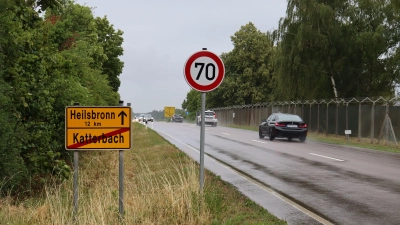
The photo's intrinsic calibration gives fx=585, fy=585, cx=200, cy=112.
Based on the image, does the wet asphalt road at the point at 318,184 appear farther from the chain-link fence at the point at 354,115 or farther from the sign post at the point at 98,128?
the chain-link fence at the point at 354,115

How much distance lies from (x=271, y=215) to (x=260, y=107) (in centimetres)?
4975

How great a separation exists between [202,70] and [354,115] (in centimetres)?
2708

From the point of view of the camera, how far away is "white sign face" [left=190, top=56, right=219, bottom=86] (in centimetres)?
905

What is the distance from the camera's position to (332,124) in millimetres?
38094

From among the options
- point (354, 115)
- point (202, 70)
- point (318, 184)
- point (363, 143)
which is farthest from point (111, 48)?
point (202, 70)

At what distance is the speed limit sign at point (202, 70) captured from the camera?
9.05m

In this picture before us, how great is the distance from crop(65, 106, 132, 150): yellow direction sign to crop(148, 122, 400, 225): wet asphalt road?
2.87 m

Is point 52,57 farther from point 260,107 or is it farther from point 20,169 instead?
point 260,107

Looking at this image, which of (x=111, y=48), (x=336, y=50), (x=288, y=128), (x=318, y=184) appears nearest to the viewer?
(x=318, y=184)

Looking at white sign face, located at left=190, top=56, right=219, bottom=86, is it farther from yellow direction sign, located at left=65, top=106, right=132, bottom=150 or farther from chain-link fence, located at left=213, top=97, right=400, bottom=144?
chain-link fence, located at left=213, top=97, right=400, bottom=144

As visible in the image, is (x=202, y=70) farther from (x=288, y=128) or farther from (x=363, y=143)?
(x=363, y=143)

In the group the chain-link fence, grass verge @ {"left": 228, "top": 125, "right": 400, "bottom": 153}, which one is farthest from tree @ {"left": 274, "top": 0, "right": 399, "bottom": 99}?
grass verge @ {"left": 228, "top": 125, "right": 400, "bottom": 153}

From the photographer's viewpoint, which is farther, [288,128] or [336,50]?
[336,50]

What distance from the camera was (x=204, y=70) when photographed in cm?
906
